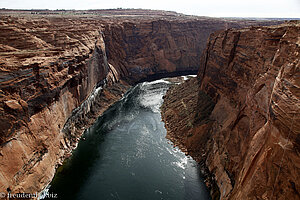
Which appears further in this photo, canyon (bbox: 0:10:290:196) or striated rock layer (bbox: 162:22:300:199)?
canyon (bbox: 0:10:290:196)

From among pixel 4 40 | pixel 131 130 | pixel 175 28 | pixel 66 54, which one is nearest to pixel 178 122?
pixel 131 130

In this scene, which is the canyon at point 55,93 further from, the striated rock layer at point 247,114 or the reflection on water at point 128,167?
the reflection on water at point 128,167

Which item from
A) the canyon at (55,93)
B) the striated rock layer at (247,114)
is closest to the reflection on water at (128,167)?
the canyon at (55,93)

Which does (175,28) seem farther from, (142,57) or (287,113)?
(287,113)

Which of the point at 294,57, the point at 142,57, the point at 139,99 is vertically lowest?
the point at 139,99

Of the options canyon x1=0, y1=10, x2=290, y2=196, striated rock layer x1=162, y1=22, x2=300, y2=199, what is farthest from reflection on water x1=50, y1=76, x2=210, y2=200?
striated rock layer x1=162, y1=22, x2=300, y2=199

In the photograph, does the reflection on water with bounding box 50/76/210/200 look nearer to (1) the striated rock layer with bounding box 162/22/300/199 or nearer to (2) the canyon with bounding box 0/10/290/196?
(2) the canyon with bounding box 0/10/290/196

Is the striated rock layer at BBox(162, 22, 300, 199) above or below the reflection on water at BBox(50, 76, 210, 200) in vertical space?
above
